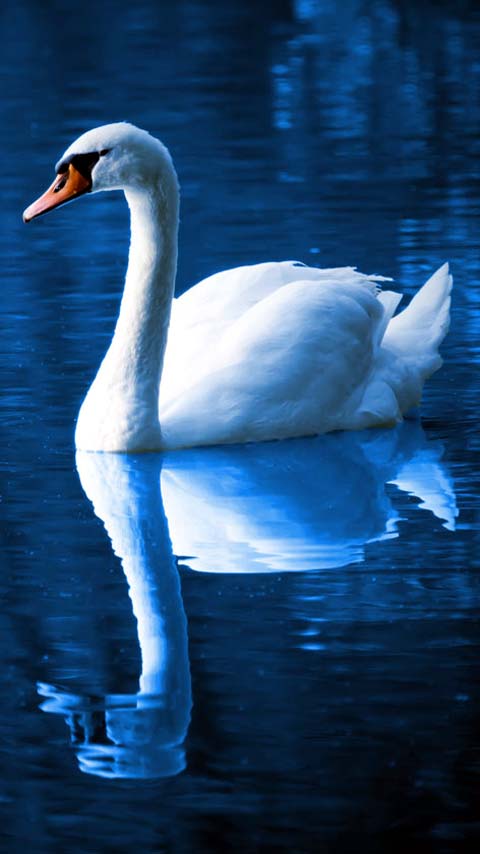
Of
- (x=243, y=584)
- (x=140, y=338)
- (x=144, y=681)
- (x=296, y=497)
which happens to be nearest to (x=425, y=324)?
(x=140, y=338)

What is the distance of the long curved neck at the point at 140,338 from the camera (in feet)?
27.8

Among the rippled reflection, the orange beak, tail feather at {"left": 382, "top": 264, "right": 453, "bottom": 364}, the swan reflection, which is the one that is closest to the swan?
the orange beak

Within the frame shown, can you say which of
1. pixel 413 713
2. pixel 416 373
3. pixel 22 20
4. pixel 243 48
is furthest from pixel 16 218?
pixel 22 20

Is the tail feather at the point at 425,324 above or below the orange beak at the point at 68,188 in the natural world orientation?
below

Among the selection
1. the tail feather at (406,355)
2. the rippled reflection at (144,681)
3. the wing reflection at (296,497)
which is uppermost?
the rippled reflection at (144,681)

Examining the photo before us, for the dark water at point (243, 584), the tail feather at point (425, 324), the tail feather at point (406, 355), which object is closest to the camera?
the dark water at point (243, 584)

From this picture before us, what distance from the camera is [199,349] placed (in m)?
8.89

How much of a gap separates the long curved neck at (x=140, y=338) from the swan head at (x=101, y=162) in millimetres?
136

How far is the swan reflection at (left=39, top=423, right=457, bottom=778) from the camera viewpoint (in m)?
5.52

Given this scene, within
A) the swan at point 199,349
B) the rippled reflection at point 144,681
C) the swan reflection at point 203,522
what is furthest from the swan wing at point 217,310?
the rippled reflection at point 144,681

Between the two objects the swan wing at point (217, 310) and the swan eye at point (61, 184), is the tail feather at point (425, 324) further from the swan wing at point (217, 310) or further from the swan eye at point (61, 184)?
the swan eye at point (61, 184)

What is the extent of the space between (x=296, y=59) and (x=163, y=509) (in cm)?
1552

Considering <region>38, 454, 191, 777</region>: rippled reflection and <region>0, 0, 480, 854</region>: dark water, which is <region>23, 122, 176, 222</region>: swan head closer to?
<region>0, 0, 480, 854</region>: dark water

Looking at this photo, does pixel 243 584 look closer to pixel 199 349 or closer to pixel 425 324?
pixel 199 349
